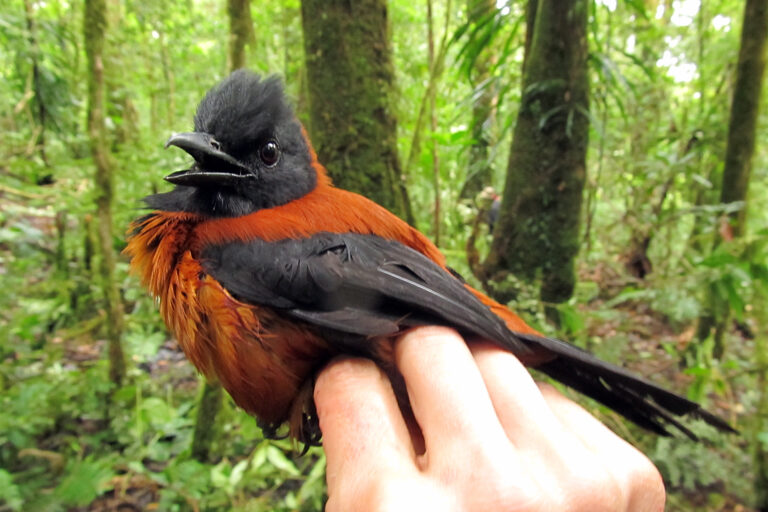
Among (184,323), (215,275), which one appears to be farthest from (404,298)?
(184,323)

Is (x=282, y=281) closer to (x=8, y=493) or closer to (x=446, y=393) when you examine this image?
(x=446, y=393)

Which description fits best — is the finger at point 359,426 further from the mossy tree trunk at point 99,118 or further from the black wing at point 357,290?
the mossy tree trunk at point 99,118

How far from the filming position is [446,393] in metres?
1.03

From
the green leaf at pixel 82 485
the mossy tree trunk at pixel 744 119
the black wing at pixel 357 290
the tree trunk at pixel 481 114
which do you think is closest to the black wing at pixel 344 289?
the black wing at pixel 357 290

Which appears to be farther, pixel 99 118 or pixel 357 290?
pixel 99 118

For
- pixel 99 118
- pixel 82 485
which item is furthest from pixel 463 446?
pixel 99 118

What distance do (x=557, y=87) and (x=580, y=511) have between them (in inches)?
127

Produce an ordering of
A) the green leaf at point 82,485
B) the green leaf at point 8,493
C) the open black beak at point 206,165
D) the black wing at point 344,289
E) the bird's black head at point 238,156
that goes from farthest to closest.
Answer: the green leaf at point 82,485
the green leaf at point 8,493
the bird's black head at point 238,156
the open black beak at point 206,165
the black wing at point 344,289

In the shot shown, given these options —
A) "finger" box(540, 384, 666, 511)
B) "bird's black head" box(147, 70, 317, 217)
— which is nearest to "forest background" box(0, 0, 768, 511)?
"bird's black head" box(147, 70, 317, 217)

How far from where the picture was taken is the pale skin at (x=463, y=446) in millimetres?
850

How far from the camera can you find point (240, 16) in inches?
116

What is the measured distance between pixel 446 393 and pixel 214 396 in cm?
224

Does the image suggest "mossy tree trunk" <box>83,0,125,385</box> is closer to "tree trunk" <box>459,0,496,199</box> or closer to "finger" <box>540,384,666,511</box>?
"tree trunk" <box>459,0,496,199</box>

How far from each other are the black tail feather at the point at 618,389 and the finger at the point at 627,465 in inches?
15.0
